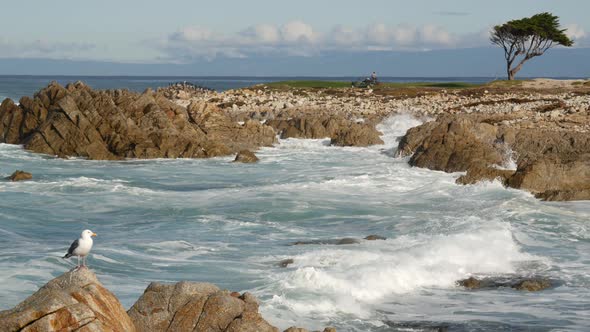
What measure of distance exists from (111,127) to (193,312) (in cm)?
2715

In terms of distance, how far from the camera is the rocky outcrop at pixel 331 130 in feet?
131

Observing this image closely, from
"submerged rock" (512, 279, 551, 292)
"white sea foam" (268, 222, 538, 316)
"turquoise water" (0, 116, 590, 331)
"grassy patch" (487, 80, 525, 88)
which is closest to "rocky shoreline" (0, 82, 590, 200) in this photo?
"turquoise water" (0, 116, 590, 331)

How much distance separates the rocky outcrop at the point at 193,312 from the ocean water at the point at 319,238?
256cm

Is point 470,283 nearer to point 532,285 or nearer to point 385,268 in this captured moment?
point 532,285

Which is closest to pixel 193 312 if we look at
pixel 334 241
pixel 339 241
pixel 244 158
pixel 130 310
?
pixel 130 310

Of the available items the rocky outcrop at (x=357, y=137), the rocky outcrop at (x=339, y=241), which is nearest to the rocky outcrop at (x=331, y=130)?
the rocky outcrop at (x=357, y=137)

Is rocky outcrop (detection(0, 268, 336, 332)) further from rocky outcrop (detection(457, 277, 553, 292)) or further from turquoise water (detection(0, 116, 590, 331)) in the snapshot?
rocky outcrop (detection(457, 277, 553, 292))

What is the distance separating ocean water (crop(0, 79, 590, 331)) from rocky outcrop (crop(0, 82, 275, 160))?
10.9 ft

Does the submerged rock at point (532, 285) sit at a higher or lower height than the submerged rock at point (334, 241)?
higher

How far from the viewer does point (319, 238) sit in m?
17.8

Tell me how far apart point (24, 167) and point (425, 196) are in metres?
15.7

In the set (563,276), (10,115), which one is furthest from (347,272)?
(10,115)

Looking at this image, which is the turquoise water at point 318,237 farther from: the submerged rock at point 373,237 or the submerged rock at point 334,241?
the submerged rock at point 334,241

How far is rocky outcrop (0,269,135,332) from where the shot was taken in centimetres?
675
